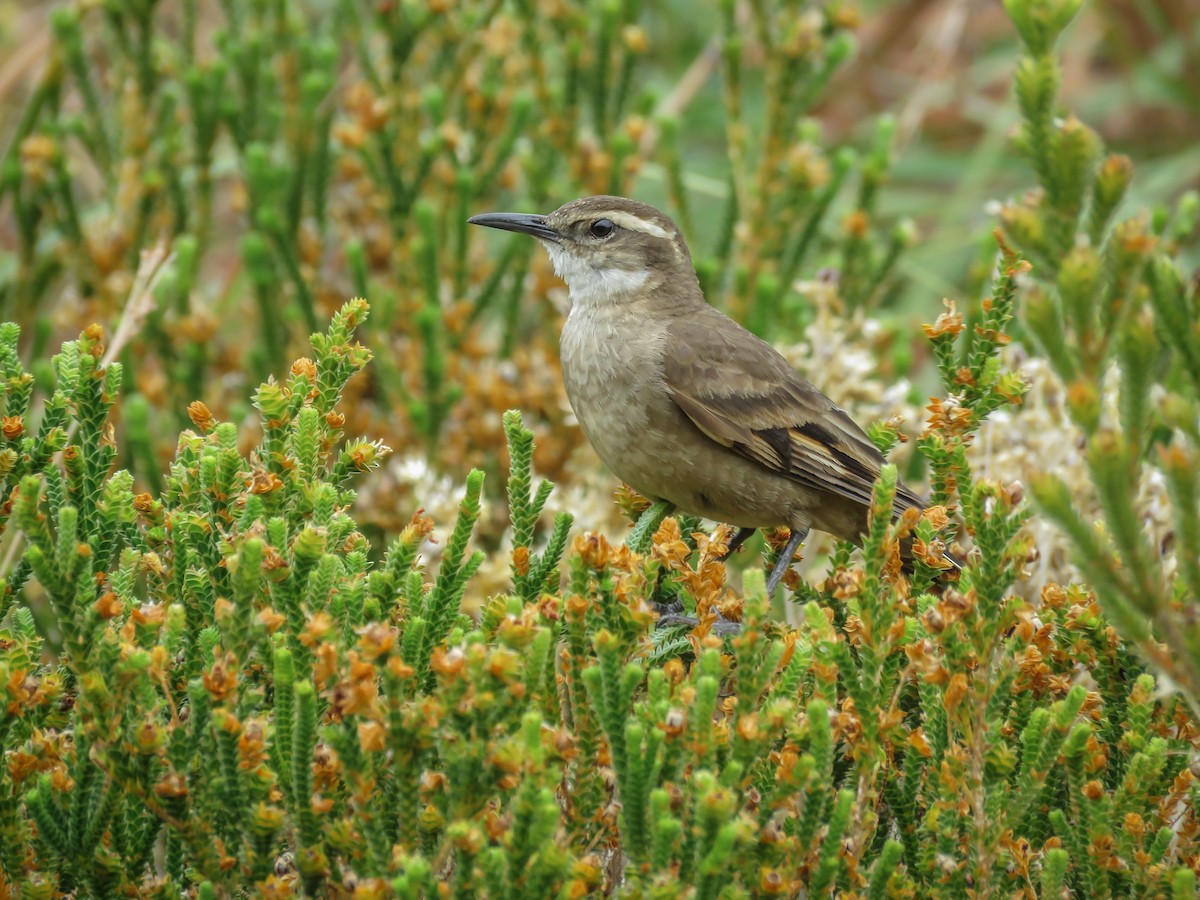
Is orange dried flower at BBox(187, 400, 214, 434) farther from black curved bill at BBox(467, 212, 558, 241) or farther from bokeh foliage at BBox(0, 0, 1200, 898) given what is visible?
black curved bill at BBox(467, 212, 558, 241)

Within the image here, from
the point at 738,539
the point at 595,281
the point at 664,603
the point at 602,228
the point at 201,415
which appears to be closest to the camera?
the point at 201,415

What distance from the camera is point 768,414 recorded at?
3910mm

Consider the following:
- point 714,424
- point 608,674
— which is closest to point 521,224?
point 714,424

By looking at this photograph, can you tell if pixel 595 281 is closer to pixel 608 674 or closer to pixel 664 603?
pixel 664 603

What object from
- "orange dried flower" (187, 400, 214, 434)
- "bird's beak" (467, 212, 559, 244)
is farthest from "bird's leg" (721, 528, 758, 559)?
"orange dried flower" (187, 400, 214, 434)

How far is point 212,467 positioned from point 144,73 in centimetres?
359

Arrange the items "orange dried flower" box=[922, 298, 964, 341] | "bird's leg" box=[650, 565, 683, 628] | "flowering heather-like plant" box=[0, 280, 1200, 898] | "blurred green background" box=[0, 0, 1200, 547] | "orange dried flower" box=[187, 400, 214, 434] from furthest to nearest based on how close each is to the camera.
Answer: "blurred green background" box=[0, 0, 1200, 547], "bird's leg" box=[650, 565, 683, 628], "orange dried flower" box=[922, 298, 964, 341], "orange dried flower" box=[187, 400, 214, 434], "flowering heather-like plant" box=[0, 280, 1200, 898]

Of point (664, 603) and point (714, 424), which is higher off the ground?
point (714, 424)

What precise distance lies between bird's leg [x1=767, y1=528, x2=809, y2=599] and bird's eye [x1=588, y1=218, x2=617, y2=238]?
4.06 feet

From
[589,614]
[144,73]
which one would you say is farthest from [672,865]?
[144,73]

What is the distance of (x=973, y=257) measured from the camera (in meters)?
6.99

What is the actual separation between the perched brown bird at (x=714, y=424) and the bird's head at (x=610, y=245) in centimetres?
11

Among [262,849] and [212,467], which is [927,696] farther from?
[212,467]

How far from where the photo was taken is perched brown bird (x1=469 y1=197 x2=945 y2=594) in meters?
3.70
